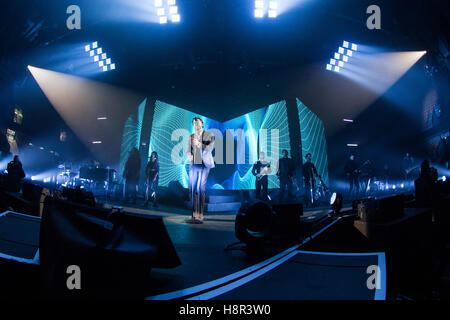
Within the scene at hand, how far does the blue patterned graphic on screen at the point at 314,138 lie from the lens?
960cm

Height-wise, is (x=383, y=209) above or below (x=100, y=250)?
above

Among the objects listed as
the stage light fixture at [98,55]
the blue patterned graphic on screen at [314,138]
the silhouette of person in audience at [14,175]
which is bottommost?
the silhouette of person in audience at [14,175]

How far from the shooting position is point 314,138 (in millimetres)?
10125

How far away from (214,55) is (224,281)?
28.1 ft

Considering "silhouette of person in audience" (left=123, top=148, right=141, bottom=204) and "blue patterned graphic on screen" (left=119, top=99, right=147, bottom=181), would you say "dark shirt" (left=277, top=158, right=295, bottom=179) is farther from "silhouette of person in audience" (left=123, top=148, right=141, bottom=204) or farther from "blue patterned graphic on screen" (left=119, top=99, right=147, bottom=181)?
"blue patterned graphic on screen" (left=119, top=99, right=147, bottom=181)

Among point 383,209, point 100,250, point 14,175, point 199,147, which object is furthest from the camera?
point 14,175

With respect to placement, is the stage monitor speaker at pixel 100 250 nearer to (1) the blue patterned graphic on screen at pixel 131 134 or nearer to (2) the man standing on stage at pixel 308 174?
(2) the man standing on stage at pixel 308 174

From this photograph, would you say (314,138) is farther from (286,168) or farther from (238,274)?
(238,274)

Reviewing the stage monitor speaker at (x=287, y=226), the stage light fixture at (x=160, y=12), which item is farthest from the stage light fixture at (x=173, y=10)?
the stage monitor speaker at (x=287, y=226)

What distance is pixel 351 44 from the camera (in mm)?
7617

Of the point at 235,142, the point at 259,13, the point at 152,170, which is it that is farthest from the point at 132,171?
the point at 259,13

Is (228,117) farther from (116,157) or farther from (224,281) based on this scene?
(224,281)

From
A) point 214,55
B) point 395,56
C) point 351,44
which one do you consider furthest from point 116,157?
point 395,56

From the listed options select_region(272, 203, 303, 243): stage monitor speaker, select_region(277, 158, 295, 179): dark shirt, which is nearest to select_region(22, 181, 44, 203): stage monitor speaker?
select_region(272, 203, 303, 243): stage monitor speaker
